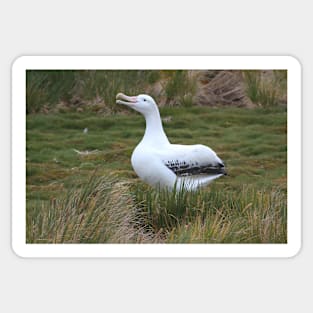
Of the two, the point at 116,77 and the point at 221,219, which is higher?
the point at 116,77

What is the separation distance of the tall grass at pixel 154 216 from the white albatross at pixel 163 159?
0.22 ft

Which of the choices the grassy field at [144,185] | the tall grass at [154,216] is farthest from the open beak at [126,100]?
the tall grass at [154,216]

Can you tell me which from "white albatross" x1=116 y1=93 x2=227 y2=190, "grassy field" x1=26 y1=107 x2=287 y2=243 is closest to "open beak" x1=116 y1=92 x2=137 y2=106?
"white albatross" x1=116 y1=93 x2=227 y2=190

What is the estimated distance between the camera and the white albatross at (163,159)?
32.2 ft

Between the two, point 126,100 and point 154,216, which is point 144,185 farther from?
point 126,100

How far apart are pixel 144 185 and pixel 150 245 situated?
419 mm

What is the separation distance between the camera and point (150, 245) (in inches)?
377

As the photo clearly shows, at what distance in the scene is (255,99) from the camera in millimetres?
10164

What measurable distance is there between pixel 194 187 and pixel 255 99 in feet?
2.16

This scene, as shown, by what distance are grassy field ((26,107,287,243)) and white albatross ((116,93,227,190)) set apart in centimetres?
7

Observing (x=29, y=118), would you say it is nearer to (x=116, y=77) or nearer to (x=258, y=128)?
(x=116, y=77)

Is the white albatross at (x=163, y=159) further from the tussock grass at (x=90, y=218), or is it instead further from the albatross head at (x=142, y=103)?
the tussock grass at (x=90, y=218)

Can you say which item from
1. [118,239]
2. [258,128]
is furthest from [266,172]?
[118,239]

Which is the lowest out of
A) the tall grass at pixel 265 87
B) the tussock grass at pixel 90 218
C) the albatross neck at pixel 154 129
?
the tussock grass at pixel 90 218
